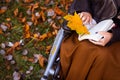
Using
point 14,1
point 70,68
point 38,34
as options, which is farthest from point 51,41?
point 70,68

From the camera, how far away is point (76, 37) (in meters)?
3.04

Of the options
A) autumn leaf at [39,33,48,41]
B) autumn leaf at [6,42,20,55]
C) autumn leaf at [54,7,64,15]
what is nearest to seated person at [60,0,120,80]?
autumn leaf at [6,42,20,55]

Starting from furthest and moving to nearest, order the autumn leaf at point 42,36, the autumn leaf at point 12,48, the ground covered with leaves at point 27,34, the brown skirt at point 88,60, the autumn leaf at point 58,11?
the autumn leaf at point 58,11
the autumn leaf at point 42,36
the autumn leaf at point 12,48
the ground covered with leaves at point 27,34
the brown skirt at point 88,60

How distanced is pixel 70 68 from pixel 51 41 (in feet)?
5.23

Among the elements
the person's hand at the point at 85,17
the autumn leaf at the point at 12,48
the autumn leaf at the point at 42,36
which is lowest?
the autumn leaf at the point at 42,36

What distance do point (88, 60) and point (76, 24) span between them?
0.37 m

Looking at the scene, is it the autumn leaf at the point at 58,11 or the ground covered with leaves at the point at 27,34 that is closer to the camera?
the ground covered with leaves at the point at 27,34

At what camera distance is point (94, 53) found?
2.80m

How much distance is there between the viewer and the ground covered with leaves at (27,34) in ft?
13.4

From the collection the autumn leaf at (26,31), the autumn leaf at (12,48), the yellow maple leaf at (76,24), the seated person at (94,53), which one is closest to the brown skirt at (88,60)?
the seated person at (94,53)

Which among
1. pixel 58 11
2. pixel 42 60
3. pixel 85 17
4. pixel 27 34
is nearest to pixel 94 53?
pixel 85 17

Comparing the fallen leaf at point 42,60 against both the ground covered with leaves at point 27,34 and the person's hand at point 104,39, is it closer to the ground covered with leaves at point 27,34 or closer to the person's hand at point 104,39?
the ground covered with leaves at point 27,34

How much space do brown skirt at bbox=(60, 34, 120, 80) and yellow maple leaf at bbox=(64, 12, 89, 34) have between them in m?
0.11

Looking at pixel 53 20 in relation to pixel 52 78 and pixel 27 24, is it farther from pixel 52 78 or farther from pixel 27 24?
pixel 52 78
